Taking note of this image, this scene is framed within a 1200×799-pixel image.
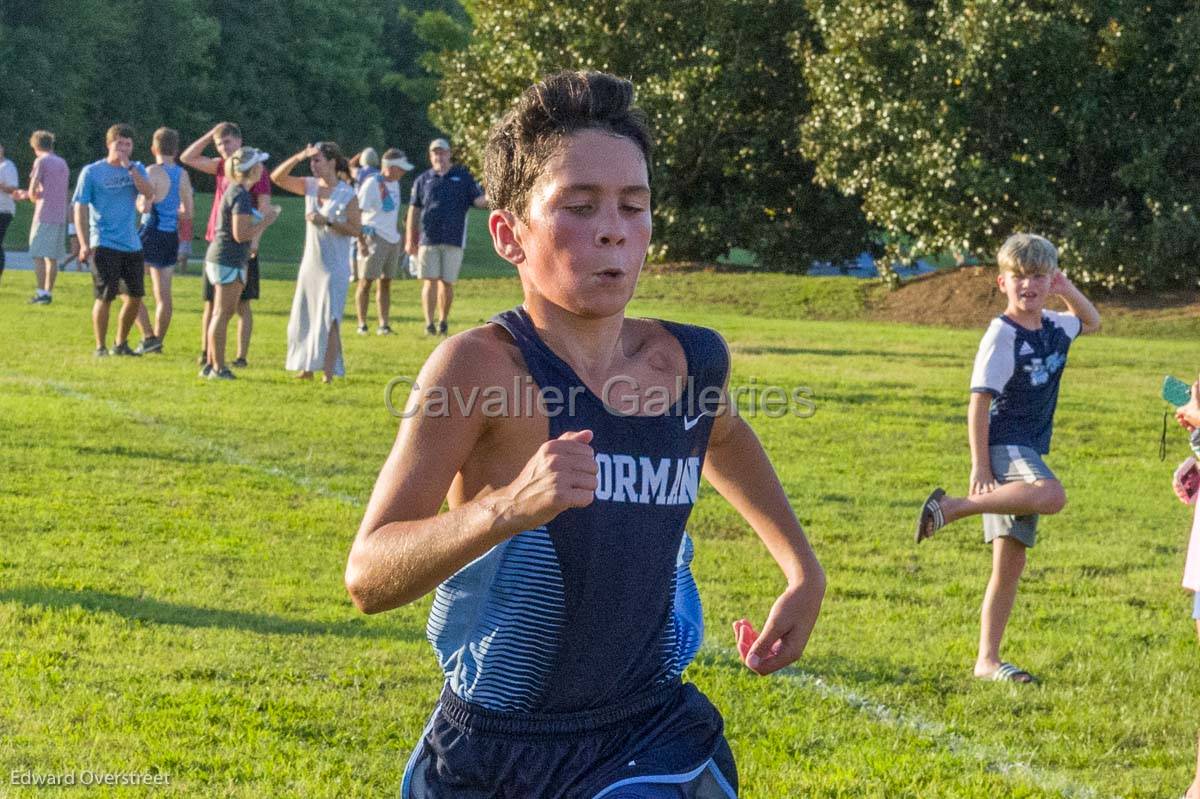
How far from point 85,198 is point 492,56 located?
18138mm

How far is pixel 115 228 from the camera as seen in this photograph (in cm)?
1538

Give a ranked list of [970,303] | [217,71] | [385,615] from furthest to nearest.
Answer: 1. [217,71]
2. [970,303]
3. [385,615]

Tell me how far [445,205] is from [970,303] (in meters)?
11.0

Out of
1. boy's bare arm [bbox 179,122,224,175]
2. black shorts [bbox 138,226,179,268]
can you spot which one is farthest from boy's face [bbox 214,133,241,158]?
black shorts [bbox 138,226,179,268]

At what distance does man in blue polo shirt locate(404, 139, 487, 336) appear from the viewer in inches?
734

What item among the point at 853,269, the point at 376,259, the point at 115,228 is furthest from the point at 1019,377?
the point at 853,269

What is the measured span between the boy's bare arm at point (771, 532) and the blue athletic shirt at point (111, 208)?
13.2 m

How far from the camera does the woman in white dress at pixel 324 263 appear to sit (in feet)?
45.3

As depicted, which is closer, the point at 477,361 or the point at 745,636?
the point at 477,361

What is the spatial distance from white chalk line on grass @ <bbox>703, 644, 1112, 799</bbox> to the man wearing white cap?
12.5 m

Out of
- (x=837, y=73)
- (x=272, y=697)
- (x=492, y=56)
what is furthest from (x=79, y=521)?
(x=492, y=56)

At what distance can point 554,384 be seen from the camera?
2621 mm

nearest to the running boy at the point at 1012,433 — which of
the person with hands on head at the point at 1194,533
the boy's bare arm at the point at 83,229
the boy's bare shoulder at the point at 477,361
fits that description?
the person with hands on head at the point at 1194,533

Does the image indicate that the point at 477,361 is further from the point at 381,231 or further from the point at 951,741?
the point at 381,231
